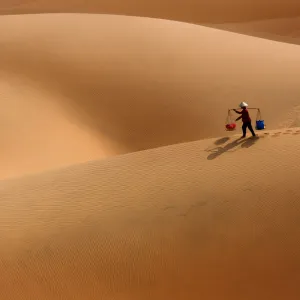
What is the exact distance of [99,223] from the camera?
661 cm

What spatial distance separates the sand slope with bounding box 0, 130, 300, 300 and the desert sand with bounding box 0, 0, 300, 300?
0.04ft

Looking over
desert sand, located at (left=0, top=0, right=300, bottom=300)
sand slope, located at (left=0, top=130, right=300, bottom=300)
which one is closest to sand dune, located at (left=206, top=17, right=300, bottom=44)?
desert sand, located at (left=0, top=0, right=300, bottom=300)

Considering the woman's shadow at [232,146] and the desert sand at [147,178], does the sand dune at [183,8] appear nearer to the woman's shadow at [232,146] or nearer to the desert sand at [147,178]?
the desert sand at [147,178]

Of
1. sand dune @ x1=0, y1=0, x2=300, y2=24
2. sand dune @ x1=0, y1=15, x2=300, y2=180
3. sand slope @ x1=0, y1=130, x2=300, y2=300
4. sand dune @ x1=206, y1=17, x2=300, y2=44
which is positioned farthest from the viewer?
sand dune @ x1=0, y1=0, x2=300, y2=24

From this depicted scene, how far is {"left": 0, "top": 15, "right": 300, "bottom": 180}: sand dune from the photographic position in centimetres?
1217

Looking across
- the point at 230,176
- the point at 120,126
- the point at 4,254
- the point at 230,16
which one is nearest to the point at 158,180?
the point at 230,176

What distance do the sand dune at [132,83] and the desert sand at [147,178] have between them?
0.04 meters

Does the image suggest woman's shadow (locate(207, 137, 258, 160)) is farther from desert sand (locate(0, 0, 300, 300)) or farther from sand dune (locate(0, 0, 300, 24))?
sand dune (locate(0, 0, 300, 24))

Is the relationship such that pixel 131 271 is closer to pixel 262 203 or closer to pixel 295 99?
pixel 262 203

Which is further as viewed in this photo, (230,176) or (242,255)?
(230,176)

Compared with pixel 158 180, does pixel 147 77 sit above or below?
above

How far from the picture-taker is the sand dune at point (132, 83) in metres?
12.2

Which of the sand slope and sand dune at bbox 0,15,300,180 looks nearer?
the sand slope

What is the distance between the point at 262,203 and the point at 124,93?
7.51 metres
